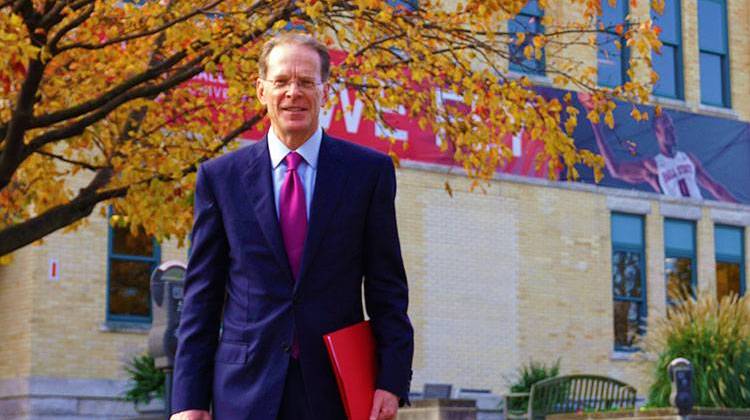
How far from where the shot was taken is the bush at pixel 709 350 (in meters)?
17.4

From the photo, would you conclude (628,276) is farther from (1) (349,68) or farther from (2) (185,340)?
(2) (185,340)

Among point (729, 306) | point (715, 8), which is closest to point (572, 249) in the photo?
point (715, 8)

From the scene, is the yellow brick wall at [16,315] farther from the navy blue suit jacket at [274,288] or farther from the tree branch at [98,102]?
the navy blue suit jacket at [274,288]

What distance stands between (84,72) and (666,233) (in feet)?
53.8

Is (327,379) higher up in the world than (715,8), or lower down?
lower down

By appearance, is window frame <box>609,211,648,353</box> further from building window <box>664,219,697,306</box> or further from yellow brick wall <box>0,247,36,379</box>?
yellow brick wall <box>0,247,36,379</box>

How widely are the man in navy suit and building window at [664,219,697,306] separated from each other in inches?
944

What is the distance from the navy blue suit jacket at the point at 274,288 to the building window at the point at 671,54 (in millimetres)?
25167

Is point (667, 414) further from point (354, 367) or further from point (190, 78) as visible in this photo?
point (354, 367)

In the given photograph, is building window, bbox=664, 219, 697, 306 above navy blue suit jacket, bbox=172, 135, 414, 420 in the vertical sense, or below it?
above

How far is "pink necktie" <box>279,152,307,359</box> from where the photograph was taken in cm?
481

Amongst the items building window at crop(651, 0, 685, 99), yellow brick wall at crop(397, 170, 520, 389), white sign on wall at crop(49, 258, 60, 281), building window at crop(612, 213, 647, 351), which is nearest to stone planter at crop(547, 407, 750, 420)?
white sign on wall at crop(49, 258, 60, 281)

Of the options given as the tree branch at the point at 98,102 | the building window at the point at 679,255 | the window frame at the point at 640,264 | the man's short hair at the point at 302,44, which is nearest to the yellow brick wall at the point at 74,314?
the tree branch at the point at 98,102

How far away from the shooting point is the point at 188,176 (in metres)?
13.3
